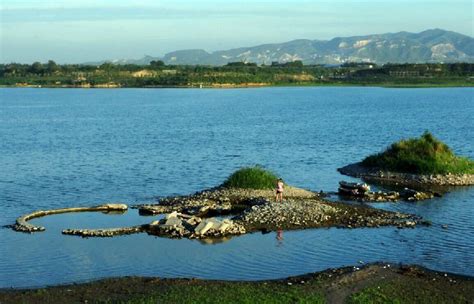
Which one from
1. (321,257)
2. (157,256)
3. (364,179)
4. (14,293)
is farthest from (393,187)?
(14,293)

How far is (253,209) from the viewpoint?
36.6 m

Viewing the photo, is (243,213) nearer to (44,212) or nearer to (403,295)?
(44,212)

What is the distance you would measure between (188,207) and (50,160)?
24.2 meters

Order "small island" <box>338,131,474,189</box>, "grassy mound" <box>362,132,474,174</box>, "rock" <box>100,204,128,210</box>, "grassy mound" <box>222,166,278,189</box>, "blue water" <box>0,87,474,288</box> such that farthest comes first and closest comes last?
"grassy mound" <box>362,132,474,174</box>
"small island" <box>338,131,474,189</box>
"grassy mound" <box>222,166,278,189</box>
"rock" <box>100,204,128,210</box>
"blue water" <box>0,87,474,288</box>

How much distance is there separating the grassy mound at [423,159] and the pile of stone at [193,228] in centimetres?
1865

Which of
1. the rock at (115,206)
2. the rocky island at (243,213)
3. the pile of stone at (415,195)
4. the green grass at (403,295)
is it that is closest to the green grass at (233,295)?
the green grass at (403,295)

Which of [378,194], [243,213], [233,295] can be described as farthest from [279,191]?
[233,295]

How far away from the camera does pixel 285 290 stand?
2303 cm

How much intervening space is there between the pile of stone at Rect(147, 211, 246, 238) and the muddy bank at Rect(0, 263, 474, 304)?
725cm

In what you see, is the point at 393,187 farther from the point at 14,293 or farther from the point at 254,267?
the point at 14,293

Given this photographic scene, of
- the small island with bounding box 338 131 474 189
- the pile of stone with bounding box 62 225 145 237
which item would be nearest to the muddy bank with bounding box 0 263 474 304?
the pile of stone with bounding box 62 225 145 237

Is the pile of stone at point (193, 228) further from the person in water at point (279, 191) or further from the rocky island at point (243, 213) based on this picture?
the person in water at point (279, 191)

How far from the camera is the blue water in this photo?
1098 inches

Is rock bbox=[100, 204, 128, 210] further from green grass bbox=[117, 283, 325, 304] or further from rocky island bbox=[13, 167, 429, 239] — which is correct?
green grass bbox=[117, 283, 325, 304]
